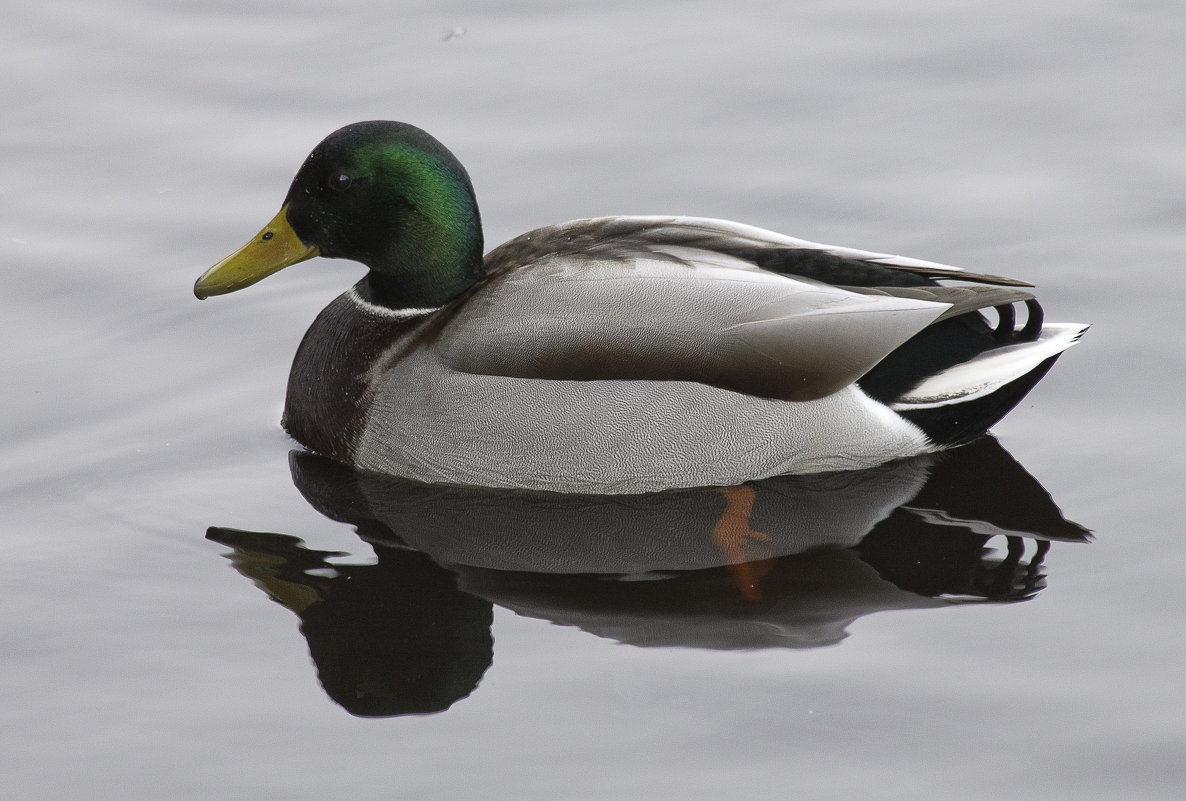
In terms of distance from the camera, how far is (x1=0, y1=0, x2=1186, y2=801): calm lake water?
509cm

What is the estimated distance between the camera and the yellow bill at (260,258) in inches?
264

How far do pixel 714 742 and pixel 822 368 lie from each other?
1.70 m

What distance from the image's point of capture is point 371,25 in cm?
984

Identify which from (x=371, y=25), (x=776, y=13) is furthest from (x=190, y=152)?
(x=776, y=13)

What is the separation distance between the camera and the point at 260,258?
6.73 metres

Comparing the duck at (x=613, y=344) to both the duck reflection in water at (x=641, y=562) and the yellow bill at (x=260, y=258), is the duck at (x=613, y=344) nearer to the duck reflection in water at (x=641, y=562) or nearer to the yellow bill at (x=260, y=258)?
the yellow bill at (x=260, y=258)

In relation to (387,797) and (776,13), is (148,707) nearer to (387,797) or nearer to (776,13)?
(387,797)

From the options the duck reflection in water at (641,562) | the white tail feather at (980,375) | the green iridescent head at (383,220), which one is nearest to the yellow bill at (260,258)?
the green iridescent head at (383,220)

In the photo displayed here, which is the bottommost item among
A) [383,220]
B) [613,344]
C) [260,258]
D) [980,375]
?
[980,375]

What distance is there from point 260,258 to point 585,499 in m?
1.57

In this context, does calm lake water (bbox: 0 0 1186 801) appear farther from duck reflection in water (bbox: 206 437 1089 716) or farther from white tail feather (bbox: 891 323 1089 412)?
white tail feather (bbox: 891 323 1089 412)

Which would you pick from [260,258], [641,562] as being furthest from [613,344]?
[260,258]

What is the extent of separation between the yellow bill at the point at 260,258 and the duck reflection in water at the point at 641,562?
0.76 metres

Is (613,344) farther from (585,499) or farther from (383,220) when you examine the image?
(383,220)
